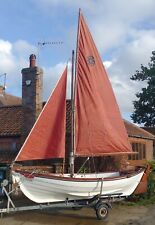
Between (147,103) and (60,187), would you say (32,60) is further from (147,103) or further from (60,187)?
(147,103)

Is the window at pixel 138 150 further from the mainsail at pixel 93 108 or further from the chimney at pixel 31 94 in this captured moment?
the mainsail at pixel 93 108

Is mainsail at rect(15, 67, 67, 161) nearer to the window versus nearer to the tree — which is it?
the window

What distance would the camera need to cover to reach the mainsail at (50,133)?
40.2ft

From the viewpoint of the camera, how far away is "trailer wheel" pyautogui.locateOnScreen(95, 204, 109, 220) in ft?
39.3

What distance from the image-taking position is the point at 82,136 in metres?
13.5

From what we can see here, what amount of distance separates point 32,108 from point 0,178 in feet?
14.8

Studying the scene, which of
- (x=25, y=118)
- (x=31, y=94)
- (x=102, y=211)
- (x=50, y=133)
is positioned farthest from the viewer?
(x=31, y=94)

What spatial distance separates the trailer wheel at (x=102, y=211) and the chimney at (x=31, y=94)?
704cm

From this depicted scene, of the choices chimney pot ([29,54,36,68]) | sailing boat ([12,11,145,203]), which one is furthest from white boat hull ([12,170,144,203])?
chimney pot ([29,54,36,68])

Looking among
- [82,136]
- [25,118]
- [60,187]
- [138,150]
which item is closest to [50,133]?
[82,136]

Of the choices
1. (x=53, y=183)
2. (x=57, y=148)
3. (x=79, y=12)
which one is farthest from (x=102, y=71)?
(x=53, y=183)

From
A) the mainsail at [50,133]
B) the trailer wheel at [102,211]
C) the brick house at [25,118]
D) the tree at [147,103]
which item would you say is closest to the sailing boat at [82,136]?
the mainsail at [50,133]

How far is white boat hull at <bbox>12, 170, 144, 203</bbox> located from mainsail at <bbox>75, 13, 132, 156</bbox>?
4.64 ft

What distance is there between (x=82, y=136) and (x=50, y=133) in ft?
4.46
